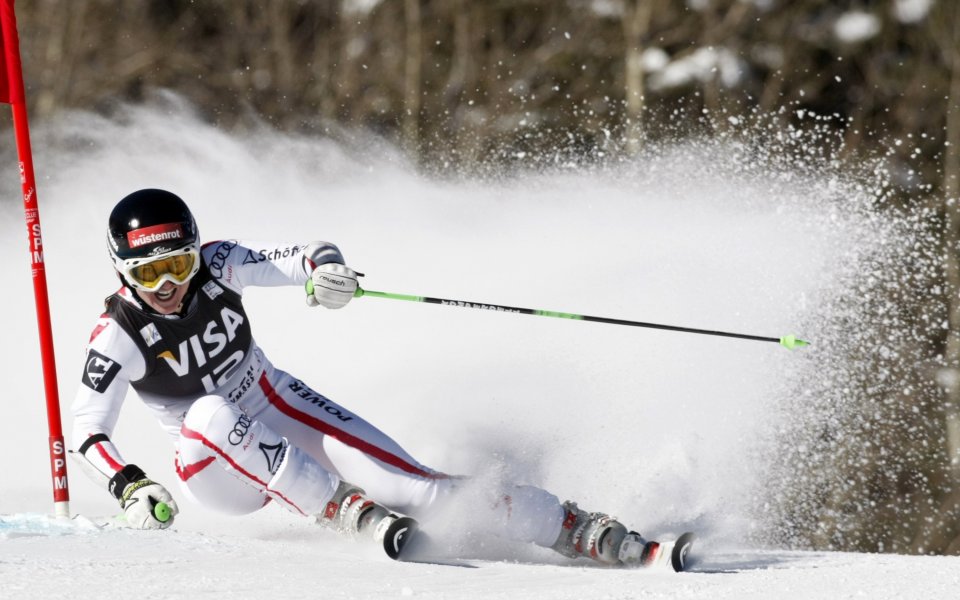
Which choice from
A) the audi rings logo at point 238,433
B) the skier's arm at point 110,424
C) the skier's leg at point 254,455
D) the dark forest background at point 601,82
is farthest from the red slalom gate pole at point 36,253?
the dark forest background at point 601,82

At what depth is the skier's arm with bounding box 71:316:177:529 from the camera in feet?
14.2

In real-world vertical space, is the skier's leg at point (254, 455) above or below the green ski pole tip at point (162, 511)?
above

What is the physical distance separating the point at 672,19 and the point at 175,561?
18093 mm

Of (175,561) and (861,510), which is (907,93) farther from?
(175,561)

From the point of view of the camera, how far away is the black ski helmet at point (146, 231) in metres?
4.56

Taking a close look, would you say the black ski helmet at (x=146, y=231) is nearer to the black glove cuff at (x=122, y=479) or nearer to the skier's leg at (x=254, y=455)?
the skier's leg at (x=254, y=455)

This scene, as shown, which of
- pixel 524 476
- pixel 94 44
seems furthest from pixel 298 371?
pixel 94 44

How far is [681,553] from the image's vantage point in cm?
446

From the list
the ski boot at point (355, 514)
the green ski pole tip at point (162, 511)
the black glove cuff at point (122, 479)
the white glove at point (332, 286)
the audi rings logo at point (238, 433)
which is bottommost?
the ski boot at point (355, 514)

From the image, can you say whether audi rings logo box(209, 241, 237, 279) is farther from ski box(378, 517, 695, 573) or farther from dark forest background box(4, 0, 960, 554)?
dark forest background box(4, 0, 960, 554)

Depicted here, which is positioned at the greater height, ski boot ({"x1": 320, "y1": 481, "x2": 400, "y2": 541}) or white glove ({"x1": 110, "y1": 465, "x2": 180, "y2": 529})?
white glove ({"x1": 110, "y1": 465, "x2": 180, "y2": 529})

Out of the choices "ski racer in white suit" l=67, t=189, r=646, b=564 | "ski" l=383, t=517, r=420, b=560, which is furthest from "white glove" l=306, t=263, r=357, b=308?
"ski" l=383, t=517, r=420, b=560

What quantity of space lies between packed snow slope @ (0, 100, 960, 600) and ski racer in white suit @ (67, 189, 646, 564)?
0.15 metres

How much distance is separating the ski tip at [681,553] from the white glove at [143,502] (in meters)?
1.67
